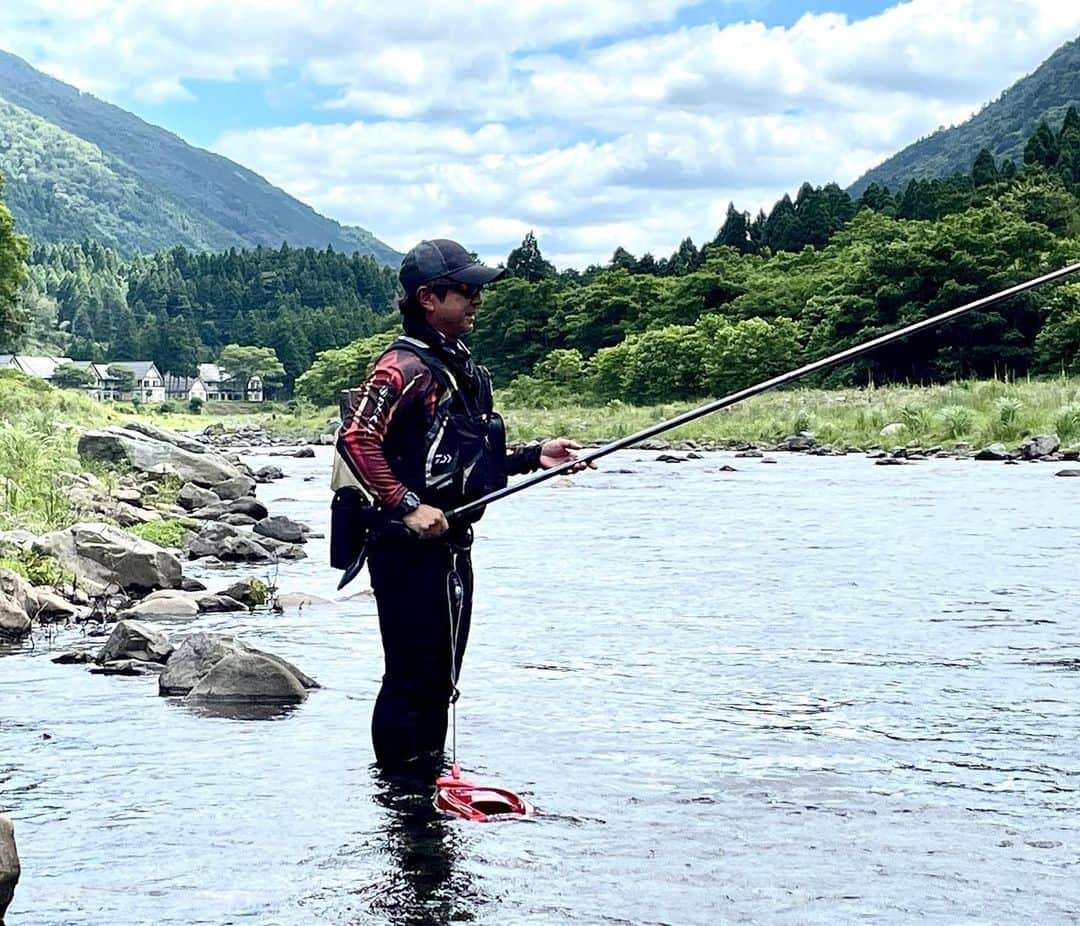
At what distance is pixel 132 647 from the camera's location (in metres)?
9.88

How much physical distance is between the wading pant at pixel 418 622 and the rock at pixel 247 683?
94.6 inches

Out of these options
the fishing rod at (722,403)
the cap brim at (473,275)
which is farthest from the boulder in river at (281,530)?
the cap brim at (473,275)

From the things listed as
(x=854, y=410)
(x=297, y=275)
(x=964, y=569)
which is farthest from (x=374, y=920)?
(x=297, y=275)

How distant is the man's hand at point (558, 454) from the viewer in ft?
21.0

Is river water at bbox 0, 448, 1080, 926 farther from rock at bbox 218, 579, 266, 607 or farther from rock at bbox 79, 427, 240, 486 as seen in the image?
rock at bbox 79, 427, 240, 486

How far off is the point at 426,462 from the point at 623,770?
195 cm

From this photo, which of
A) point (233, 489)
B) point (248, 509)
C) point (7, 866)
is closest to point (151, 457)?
point (233, 489)

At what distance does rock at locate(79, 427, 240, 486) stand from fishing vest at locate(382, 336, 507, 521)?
22.1m

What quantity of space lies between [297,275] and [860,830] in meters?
197

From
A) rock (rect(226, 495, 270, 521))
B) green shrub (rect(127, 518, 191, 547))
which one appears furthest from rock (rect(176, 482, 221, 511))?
green shrub (rect(127, 518, 191, 547))

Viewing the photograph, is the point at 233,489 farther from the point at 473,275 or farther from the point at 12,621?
the point at 473,275

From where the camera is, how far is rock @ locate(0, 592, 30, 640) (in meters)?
10.9

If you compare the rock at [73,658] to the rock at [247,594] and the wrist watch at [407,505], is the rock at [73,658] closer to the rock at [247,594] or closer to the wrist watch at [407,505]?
the rock at [247,594]

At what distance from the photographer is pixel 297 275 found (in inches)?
7815
